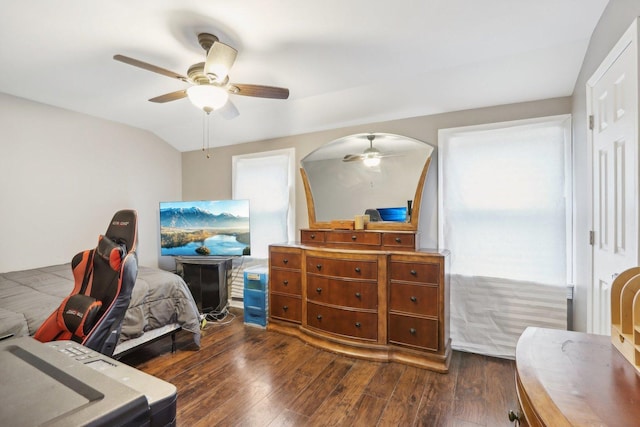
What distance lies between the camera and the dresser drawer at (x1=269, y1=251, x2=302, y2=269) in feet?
10.3

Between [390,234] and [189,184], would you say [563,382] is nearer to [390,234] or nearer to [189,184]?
[390,234]

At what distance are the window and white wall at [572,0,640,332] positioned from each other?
276 centimetres

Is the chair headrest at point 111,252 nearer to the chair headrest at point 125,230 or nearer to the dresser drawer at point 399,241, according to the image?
the chair headrest at point 125,230

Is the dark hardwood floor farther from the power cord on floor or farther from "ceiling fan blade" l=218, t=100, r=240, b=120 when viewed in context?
"ceiling fan blade" l=218, t=100, r=240, b=120

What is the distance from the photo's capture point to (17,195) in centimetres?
312

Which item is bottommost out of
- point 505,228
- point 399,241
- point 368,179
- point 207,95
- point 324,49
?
point 399,241

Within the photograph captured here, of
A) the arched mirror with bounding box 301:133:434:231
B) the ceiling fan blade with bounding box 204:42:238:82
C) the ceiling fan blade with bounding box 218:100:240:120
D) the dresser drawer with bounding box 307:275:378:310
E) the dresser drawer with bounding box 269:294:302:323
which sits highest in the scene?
the ceiling fan blade with bounding box 204:42:238:82

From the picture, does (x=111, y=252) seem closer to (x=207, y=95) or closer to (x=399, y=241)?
(x=207, y=95)

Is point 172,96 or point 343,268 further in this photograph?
point 343,268

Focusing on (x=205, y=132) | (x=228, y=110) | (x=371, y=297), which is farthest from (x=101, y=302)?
(x=205, y=132)

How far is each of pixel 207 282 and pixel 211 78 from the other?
2562 millimetres

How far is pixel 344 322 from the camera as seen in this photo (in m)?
2.77

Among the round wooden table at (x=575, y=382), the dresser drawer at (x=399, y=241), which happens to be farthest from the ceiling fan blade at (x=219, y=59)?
the round wooden table at (x=575, y=382)

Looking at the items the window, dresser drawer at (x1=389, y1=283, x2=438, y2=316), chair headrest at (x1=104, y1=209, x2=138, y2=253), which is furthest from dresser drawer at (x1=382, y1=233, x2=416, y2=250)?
chair headrest at (x1=104, y1=209, x2=138, y2=253)
